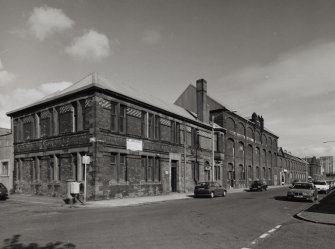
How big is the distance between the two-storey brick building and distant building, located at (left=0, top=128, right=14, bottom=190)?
0.83m

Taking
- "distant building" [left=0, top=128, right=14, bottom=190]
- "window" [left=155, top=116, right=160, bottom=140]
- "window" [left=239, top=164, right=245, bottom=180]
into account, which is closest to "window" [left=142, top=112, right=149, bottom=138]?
"window" [left=155, top=116, right=160, bottom=140]

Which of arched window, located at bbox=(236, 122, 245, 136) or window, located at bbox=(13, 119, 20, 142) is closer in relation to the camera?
window, located at bbox=(13, 119, 20, 142)

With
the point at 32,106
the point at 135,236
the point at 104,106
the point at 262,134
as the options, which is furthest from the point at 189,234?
the point at 262,134

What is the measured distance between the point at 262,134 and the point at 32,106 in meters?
45.1

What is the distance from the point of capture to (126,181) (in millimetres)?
26234

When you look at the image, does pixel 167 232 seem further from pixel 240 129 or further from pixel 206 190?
pixel 240 129

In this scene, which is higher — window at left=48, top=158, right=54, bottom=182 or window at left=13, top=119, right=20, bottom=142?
window at left=13, top=119, right=20, bottom=142

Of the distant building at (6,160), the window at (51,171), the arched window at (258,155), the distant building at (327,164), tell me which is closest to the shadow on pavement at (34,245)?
the window at (51,171)

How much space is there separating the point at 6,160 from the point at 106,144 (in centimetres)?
1420

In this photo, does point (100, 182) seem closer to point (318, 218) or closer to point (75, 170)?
point (75, 170)

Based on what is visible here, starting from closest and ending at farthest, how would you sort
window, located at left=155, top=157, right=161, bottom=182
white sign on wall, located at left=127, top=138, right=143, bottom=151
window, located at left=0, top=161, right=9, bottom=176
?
white sign on wall, located at left=127, top=138, right=143, bottom=151
window, located at left=155, top=157, right=161, bottom=182
window, located at left=0, top=161, right=9, bottom=176

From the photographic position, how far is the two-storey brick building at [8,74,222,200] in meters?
24.2

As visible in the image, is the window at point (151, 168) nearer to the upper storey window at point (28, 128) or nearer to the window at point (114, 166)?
the window at point (114, 166)

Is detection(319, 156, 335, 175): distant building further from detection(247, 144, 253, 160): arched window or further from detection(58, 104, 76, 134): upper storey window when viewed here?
detection(58, 104, 76, 134): upper storey window
